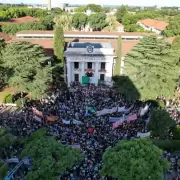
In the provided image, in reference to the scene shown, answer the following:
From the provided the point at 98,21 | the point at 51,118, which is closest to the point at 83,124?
the point at 51,118

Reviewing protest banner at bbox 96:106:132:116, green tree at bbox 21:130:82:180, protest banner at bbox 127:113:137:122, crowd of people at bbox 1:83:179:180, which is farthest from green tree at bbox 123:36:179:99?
green tree at bbox 21:130:82:180

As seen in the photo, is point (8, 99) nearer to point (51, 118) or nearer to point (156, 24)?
point (51, 118)

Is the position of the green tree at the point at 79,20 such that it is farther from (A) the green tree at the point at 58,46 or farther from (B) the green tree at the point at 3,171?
(B) the green tree at the point at 3,171

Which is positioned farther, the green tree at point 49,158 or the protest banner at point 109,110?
the protest banner at point 109,110

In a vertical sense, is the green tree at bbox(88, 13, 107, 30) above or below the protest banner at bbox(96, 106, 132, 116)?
above

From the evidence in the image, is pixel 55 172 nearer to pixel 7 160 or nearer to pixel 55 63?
pixel 7 160

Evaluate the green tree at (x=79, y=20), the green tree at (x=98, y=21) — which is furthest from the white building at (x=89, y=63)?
the green tree at (x=79, y=20)

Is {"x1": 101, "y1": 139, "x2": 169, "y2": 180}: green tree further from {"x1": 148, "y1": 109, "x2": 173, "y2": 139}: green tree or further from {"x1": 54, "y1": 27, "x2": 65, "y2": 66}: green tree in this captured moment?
{"x1": 54, "y1": 27, "x2": 65, "y2": 66}: green tree
